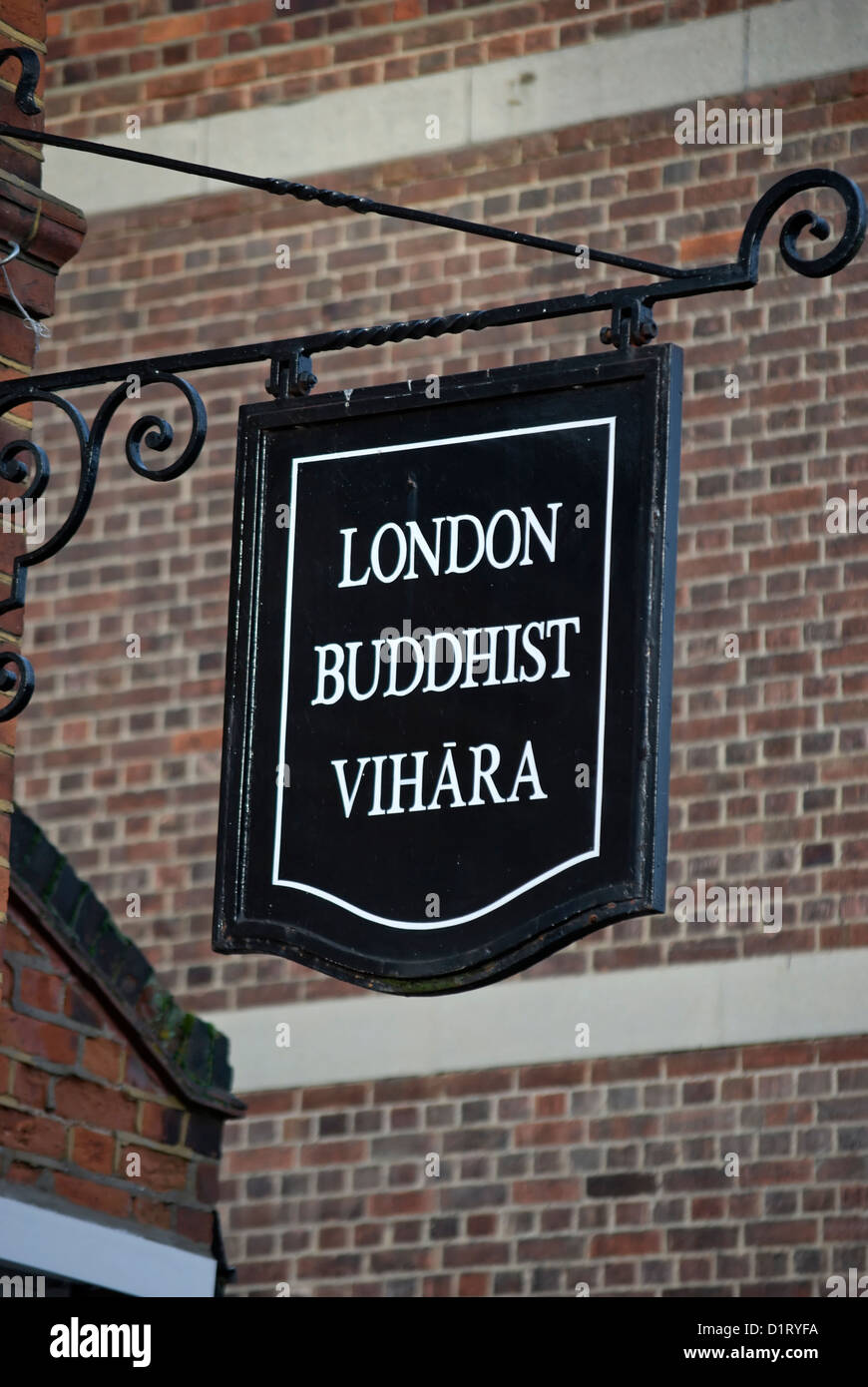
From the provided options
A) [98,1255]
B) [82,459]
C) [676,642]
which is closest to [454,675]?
[82,459]

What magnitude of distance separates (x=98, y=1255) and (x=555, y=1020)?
314 centimetres

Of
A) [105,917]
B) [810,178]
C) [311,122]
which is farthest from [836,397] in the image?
[810,178]

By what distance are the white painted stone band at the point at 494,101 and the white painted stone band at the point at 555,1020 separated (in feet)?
9.61

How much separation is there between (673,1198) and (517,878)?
449 centimetres

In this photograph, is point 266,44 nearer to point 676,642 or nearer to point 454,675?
point 676,642

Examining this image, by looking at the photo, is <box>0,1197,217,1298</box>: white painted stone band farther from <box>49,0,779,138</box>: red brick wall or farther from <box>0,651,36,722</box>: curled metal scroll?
<box>49,0,779,138</box>: red brick wall

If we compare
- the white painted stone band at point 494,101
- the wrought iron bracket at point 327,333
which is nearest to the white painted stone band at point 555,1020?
the white painted stone band at point 494,101

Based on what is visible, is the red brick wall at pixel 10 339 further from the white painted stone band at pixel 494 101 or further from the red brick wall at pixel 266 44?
the red brick wall at pixel 266 44

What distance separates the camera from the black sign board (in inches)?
164

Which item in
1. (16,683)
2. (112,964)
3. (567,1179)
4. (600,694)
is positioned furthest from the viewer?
(567,1179)

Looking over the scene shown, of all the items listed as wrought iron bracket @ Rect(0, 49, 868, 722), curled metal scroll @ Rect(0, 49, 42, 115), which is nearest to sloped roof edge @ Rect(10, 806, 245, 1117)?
wrought iron bracket @ Rect(0, 49, 868, 722)

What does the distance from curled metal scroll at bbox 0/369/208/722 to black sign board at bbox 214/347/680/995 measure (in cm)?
17

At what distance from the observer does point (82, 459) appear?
4.69m
